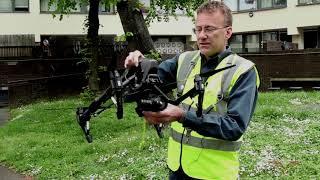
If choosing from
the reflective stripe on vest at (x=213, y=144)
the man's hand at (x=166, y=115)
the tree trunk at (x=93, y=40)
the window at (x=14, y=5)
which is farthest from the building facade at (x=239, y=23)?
the man's hand at (x=166, y=115)

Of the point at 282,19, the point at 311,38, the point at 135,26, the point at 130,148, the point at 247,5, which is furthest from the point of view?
the point at 247,5

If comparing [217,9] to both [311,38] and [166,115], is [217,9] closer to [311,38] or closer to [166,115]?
[166,115]

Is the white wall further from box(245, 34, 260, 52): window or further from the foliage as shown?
the foliage

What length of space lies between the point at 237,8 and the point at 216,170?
38.0 meters

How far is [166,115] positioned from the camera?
11.3ft

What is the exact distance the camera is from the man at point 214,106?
11.9 feet

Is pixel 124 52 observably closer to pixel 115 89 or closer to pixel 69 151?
pixel 69 151

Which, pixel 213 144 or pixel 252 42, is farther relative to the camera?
pixel 252 42

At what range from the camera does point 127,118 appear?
15.5 meters

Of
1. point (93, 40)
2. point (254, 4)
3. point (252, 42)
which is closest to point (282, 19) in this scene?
point (254, 4)

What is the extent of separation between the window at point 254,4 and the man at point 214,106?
35252 millimetres

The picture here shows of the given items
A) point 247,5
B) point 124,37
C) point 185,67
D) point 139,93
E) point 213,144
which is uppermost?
point 247,5

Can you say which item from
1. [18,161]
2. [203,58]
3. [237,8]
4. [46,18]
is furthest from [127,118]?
[237,8]

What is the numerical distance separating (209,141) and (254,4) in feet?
123
